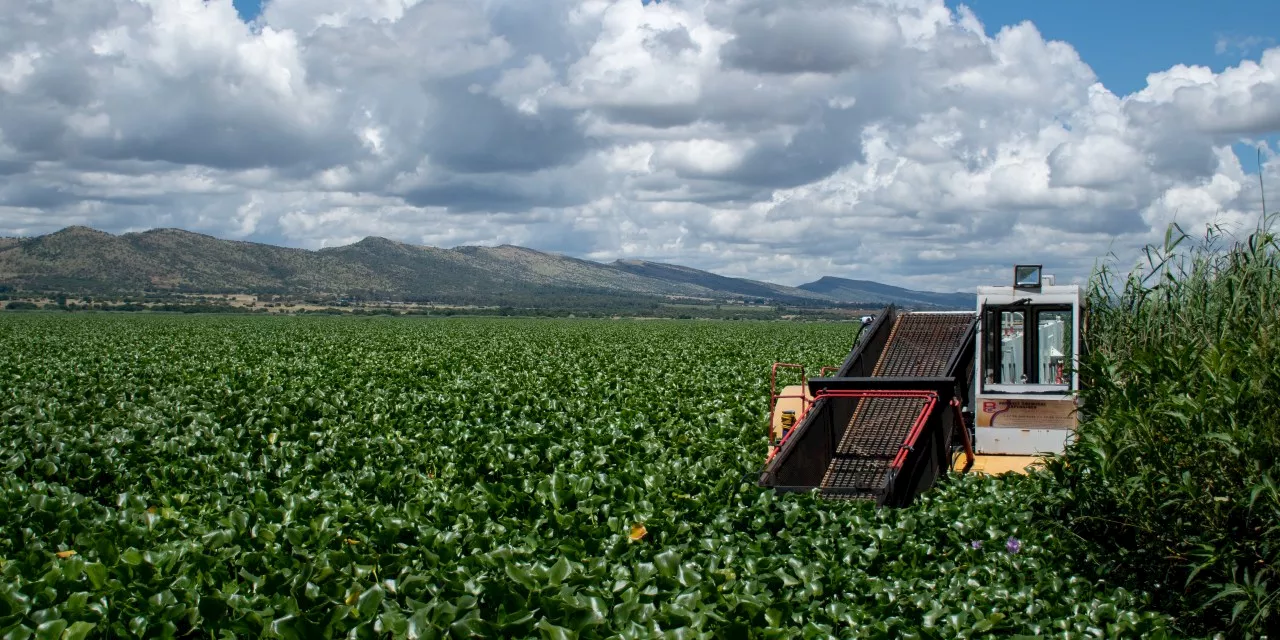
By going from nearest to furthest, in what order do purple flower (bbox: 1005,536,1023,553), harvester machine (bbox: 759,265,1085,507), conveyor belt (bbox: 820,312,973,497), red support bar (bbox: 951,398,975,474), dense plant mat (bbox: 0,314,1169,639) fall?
dense plant mat (bbox: 0,314,1169,639), purple flower (bbox: 1005,536,1023,553), harvester machine (bbox: 759,265,1085,507), red support bar (bbox: 951,398,975,474), conveyor belt (bbox: 820,312,973,497)

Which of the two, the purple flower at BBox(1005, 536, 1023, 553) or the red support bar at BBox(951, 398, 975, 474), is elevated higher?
the red support bar at BBox(951, 398, 975, 474)

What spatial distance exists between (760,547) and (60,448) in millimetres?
7700

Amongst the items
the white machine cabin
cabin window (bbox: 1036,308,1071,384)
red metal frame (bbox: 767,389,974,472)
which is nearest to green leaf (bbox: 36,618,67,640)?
red metal frame (bbox: 767,389,974,472)

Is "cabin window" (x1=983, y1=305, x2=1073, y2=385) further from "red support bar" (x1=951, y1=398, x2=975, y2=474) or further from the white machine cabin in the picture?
"red support bar" (x1=951, y1=398, x2=975, y2=474)

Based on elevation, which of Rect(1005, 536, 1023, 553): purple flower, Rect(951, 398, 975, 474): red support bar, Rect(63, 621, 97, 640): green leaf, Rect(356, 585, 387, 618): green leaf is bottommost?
Rect(1005, 536, 1023, 553): purple flower

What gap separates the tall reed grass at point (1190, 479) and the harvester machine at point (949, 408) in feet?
6.44

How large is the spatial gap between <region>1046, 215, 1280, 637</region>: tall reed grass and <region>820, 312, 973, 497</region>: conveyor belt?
6.68ft

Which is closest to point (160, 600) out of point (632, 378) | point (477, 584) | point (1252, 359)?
point (477, 584)

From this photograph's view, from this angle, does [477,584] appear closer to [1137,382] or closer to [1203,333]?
[1137,382]

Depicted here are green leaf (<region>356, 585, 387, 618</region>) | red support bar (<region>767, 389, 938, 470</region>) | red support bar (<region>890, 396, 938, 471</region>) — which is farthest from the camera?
red support bar (<region>767, 389, 938, 470</region>)

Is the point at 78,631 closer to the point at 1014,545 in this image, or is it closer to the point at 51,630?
the point at 51,630

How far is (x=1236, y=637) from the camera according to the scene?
18.4 ft

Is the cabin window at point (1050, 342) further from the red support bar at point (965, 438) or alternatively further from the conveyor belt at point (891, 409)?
the red support bar at point (965, 438)

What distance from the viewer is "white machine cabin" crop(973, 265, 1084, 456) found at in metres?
10.3
